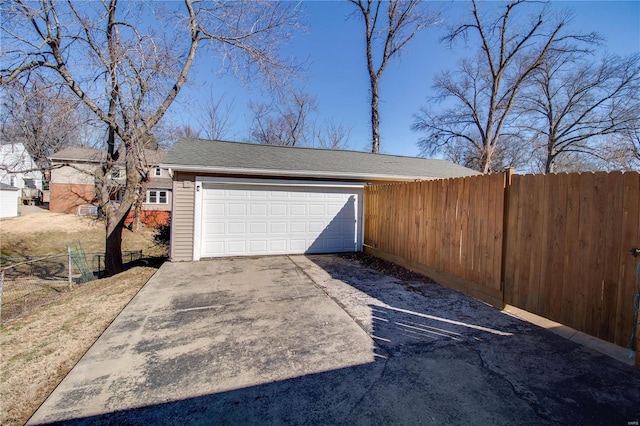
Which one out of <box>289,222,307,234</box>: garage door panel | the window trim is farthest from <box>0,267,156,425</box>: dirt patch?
the window trim

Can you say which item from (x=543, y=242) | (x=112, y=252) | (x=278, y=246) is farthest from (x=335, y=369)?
(x=112, y=252)

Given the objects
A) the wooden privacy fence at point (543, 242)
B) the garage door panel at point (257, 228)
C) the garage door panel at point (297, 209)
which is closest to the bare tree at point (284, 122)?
the garage door panel at point (297, 209)

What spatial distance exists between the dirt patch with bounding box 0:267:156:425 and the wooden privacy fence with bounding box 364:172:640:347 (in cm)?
552

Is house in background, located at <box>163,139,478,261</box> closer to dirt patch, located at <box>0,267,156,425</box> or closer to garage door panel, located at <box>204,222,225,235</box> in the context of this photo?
garage door panel, located at <box>204,222,225,235</box>

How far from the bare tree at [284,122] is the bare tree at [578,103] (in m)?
15.1

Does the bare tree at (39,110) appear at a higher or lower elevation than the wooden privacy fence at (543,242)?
higher

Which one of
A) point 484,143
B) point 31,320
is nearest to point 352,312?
point 31,320

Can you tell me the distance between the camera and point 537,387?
252 cm

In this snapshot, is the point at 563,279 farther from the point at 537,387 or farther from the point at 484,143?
the point at 484,143

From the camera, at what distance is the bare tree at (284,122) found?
23453 mm

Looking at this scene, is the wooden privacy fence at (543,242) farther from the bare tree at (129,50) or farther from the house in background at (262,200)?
the bare tree at (129,50)

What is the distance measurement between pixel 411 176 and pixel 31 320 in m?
9.37

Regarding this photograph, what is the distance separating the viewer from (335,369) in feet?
9.11

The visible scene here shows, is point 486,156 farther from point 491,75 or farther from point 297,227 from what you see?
point 297,227
